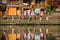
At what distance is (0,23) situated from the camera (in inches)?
605

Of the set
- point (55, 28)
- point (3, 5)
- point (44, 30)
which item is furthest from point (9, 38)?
point (3, 5)

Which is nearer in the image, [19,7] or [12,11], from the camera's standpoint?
[19,7]

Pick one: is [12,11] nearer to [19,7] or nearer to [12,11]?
[12,11]

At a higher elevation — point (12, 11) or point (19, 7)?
point (19, 7)

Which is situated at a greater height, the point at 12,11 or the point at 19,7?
the point at 19,7

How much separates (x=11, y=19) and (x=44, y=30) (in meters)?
3.12

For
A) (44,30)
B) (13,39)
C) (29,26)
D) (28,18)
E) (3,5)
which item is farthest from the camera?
(3,5)

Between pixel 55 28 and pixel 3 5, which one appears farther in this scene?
pixel 3 5

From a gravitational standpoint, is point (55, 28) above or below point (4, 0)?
below

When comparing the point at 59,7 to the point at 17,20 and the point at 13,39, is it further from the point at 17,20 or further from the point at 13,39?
the point at 13,39

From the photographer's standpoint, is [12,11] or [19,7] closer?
[19,7]

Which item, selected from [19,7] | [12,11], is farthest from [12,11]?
[19,7]

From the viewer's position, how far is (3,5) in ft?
56.2

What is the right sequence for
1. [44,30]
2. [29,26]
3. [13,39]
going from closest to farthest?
[13,39]
[44,30]
[29,26]
